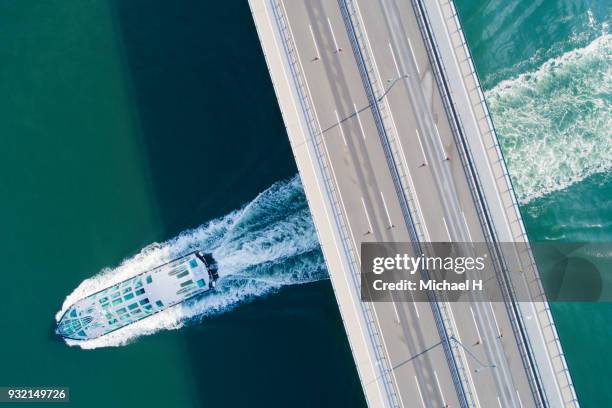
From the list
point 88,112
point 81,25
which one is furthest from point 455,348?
point 81,25

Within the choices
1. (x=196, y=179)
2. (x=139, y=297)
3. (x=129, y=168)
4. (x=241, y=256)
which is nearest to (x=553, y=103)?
(x=241, y=256)

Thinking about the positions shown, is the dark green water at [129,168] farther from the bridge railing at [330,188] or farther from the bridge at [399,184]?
the bridge at [399,184]

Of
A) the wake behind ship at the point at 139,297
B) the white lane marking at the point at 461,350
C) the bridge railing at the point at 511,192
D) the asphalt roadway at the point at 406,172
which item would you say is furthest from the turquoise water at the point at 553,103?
the wake behind ship at the point at 139,297

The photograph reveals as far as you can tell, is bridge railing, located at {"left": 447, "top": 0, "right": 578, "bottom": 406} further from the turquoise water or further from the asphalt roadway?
the turquoise water

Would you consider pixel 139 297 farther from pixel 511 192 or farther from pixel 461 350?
pixel 511 192

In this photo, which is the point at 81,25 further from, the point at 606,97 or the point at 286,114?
the point at 606,97

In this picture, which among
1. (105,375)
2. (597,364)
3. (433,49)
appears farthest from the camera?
(105,375)
